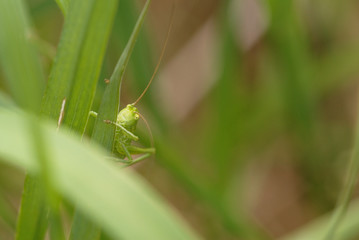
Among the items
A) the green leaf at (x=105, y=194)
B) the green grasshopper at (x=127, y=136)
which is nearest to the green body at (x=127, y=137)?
the green grasshopper at (x=127, y=136)

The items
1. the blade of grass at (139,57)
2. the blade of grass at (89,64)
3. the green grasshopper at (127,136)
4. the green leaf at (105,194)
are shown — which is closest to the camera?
the green leaf at (105,194)

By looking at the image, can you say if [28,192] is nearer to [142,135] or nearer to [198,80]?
[142,135]

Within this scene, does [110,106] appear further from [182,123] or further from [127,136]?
[182,123]

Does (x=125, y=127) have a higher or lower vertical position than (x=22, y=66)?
lower

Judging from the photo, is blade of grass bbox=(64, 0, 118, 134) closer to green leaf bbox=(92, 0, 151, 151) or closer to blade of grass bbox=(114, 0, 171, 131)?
green leaf bbox=(92, 0, 151, 151)

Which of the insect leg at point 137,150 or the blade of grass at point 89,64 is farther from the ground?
the blade of grass at point 89,64

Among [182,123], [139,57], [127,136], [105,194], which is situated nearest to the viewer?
[105,194]

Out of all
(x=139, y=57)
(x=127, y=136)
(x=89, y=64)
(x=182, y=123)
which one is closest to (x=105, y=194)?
(x=89, y=64)

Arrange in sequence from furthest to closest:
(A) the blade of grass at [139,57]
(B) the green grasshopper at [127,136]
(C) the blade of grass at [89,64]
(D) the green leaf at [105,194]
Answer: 1. (A) the blade of grass at [139,57]
2. (B) the green grasshopper at [127,136]
3. (C) the blade of grass at [89,64]
4. (D) the green leaf at [105,194]

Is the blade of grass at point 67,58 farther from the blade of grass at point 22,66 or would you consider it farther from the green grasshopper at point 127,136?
the green grasshopper at point 127,136

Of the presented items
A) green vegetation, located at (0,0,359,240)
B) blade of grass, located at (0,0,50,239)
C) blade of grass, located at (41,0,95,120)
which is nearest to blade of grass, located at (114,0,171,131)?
green vegetation, located at (0,0,359,240)

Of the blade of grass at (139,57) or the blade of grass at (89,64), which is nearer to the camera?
the blade of grass at (89,64)

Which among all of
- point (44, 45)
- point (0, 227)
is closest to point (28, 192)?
point (44, 45)
